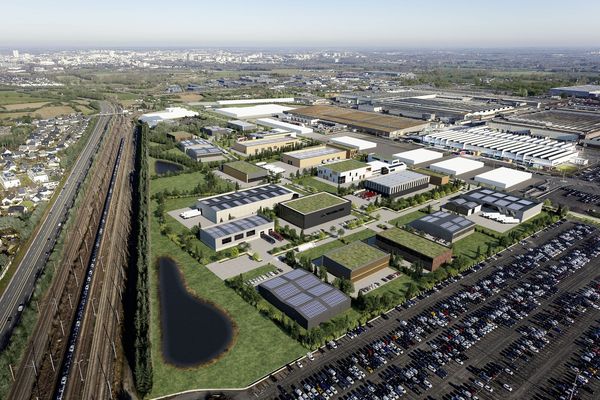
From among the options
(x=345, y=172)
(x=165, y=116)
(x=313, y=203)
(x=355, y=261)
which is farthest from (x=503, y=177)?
(x=165, y=116)

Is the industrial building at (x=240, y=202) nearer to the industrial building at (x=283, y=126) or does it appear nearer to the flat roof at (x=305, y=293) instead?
the flat roof at (x=305, y=293)

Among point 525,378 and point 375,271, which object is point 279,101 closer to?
point 375,271

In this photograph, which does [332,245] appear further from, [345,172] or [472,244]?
[345,172]

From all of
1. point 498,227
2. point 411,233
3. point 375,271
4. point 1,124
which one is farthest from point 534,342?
point 1,124

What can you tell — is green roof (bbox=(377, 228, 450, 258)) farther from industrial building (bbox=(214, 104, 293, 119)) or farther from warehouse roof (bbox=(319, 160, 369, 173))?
industrial building (bbox=(214, 104, 293, 119))

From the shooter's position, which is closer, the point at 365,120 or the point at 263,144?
the point at 263,144

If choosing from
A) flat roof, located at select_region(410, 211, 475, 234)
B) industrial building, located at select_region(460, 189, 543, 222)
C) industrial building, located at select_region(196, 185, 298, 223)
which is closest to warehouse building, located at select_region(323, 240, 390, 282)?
flat roof, located at select_region(410, 211, 475, 234)
